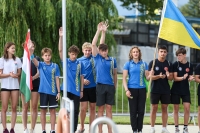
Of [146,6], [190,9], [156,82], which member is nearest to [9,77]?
[156,82]

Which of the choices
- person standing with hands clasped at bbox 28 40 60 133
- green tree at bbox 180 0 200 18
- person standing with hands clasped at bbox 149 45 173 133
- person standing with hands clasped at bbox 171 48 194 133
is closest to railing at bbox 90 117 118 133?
person standing with hands clasped at bbox 28 40 60 133

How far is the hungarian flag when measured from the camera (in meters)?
12.2

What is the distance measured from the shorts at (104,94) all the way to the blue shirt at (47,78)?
0.93 metres

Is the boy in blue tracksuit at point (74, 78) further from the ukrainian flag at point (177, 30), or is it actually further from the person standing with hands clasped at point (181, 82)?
the person standing with hands clasped at point (181, 82)

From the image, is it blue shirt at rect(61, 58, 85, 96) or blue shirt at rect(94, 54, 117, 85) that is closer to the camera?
blue shirt at rect(61, 58, 85, 96)

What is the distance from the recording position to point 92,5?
23.6 meters

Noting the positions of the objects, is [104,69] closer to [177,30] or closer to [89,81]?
[89,81]

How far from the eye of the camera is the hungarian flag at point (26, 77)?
12172mm

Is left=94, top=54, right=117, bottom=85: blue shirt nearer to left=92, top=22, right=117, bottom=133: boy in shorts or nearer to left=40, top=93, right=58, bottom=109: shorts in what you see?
left=92, top=22, right=117, bottom=133: boy in shorts

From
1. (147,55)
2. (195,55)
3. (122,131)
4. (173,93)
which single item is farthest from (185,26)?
(195,55)

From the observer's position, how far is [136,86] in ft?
41.2

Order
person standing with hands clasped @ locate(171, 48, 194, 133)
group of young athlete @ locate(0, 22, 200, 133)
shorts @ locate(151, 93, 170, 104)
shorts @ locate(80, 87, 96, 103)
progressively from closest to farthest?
1. group of young athlete @ locate(0, 22, 200, 133)
2. shorts @ locate(80, 87, 96, 103)
3. shorts @ locate(151, 93, 170, 104)
4. person standing with hands clasped @ locate(171, 48, 194, 133)

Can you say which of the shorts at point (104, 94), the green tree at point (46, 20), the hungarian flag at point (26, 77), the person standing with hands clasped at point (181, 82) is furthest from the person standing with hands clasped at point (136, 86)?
the green tree at point (46, 20)

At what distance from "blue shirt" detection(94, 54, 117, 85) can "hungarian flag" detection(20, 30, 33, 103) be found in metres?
1.40
